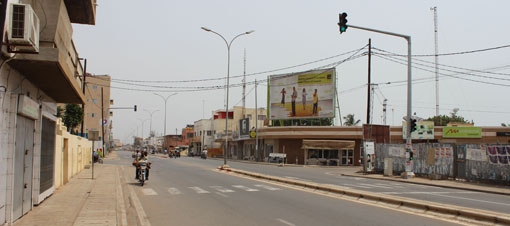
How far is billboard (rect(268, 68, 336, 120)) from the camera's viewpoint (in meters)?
54.8

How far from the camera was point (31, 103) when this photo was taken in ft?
34.4

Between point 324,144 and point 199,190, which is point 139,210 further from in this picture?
point 324,144

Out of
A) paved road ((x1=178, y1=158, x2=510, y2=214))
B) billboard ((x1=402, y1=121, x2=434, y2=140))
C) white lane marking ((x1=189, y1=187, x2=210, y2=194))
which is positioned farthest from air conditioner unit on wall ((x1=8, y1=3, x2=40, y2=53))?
billboard ((x1=402, y1=121, x2=434, y2=140))

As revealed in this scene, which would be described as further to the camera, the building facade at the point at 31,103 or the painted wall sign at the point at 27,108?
the painted wall sign at the point at 27,108

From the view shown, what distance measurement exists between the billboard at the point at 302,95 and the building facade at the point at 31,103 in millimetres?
42845

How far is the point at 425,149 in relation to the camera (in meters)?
28.8

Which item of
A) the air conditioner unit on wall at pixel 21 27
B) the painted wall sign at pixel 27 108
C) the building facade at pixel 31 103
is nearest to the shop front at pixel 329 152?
the building facade at pixel 31 103

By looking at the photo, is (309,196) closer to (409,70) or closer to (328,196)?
(328,196)

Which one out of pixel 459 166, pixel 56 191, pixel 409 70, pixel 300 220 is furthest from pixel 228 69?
pixel 300 220

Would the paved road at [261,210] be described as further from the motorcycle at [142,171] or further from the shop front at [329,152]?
the shop front at [329,152]

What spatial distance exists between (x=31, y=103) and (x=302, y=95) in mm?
48037

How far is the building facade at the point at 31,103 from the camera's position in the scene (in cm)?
879

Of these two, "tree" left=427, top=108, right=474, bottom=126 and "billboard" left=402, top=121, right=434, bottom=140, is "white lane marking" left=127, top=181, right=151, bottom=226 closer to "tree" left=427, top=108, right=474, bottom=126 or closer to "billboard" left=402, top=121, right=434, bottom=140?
"billboard" left=402, top=121, right=434, bottom=140

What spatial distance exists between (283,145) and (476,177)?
3420 centimetres
